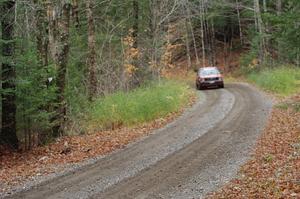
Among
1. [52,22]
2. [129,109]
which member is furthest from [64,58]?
[129,109]

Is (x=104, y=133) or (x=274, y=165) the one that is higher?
(x=104, y=133)

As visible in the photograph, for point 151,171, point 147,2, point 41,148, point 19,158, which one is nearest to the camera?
point 151,171

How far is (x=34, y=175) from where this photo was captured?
492 inches

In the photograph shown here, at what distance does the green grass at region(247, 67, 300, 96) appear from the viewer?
91.2 ft

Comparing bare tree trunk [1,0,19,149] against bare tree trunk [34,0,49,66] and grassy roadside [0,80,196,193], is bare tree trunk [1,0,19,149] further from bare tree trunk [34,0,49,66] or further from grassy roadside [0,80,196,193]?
bare tree trunk [34,0,49,66]

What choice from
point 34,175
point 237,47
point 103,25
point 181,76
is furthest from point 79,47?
point 237,47

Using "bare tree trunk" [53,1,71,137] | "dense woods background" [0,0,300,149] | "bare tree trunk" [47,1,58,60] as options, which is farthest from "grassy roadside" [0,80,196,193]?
"bare tree trunk" [47,1,58,60]

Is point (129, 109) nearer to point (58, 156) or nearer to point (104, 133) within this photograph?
point (104, 133)

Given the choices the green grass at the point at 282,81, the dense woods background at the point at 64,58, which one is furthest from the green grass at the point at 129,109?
the green grass at the point at 282,81

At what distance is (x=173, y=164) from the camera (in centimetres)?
1245

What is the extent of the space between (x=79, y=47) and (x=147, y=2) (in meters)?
9.03

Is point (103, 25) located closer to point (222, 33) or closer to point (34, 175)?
point (34, 175)

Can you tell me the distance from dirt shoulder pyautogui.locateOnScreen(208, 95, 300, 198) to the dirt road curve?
378 millimetres

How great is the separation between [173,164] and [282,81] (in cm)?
1841
